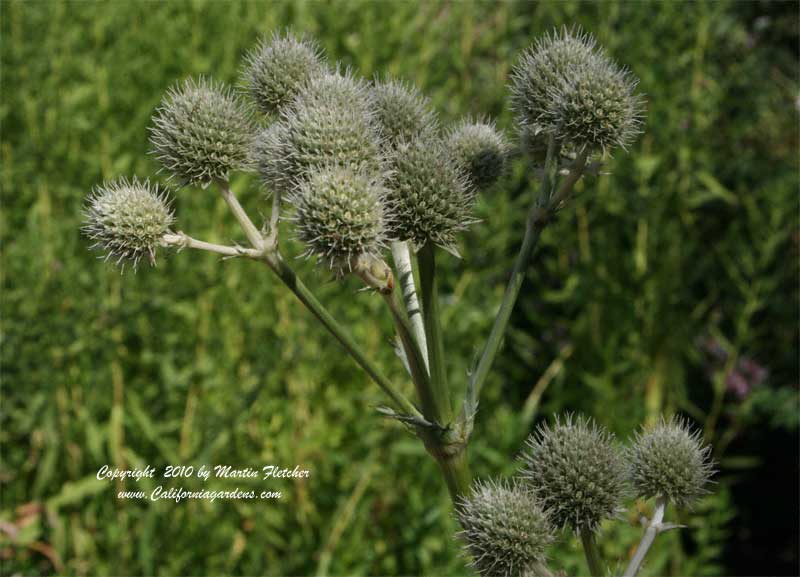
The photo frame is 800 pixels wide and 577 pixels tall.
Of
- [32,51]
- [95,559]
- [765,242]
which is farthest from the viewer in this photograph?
[32,51]

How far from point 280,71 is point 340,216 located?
18.6 inches

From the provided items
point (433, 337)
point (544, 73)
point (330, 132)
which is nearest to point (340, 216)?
point (330, 132)

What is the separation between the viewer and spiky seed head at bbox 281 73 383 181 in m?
1.45

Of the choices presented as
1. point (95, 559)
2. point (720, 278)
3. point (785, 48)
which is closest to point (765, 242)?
point (720, 278)

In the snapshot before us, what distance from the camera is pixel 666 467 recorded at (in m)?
1.53

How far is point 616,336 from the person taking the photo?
3875 mm

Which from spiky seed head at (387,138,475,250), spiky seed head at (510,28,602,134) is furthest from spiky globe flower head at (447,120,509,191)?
spiky seed head at (387,138,475,250)

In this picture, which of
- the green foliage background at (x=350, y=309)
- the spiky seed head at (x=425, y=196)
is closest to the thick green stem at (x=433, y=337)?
the spiky seed head at (x=425, y=196)

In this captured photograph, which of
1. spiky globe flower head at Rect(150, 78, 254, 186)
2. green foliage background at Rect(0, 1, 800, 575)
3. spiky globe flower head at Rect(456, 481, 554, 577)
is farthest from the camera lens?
green foliage background at Rect(0, 1, 800, 575)

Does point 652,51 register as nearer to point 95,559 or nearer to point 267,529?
point 267,529

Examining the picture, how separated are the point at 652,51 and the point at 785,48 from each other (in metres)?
0.88

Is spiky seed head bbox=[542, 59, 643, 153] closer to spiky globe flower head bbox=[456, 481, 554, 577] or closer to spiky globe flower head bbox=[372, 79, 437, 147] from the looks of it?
spiky globe flower head bbox=[372, 79, 437, 147]

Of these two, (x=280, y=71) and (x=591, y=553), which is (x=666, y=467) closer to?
(x=591, y=553)

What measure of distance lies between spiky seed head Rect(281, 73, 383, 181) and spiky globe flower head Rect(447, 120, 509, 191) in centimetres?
23
